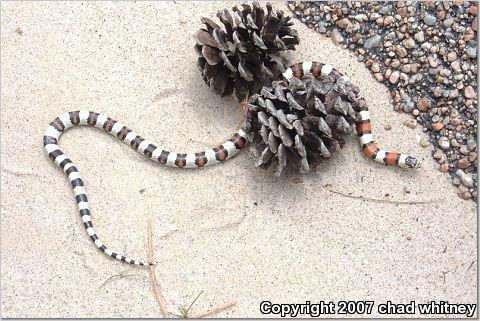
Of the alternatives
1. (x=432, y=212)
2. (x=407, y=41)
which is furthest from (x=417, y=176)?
(x=407, y=41)

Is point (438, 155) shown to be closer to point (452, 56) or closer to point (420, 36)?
point (452, 56)

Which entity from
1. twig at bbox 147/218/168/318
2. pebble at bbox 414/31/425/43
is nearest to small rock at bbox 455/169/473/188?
pebble at bbox 414/31/425/43

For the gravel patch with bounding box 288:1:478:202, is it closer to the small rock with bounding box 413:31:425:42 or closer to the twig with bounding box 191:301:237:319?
the small rock with bounding box 413:31:425:42

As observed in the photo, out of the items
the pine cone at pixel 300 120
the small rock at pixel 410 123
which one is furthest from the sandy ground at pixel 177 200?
the pine cone at pixel 300 120

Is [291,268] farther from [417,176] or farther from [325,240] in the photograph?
[417,176]

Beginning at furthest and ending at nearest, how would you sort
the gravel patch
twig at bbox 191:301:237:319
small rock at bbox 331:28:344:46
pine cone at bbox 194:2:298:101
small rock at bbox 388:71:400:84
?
1. small rock at bbox 331:28:344:46
2. small rock at bbox 388:71:400:84
3. the gravel patch
4. pine cone at bbox 194:2:298:101
5. twig at bbox 191:301:237:319

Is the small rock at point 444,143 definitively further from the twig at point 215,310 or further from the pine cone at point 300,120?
the twig at point 215,310
